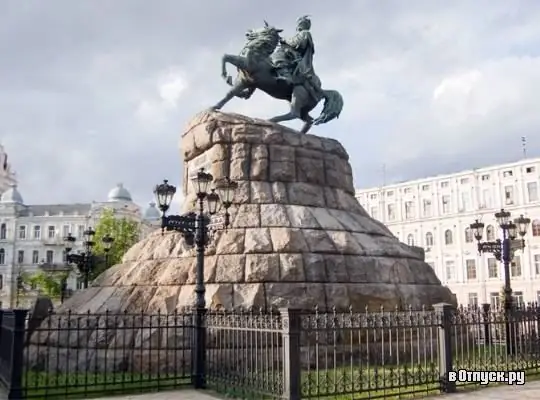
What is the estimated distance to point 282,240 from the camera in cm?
1481

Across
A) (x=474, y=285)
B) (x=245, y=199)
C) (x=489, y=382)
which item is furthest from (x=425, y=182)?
(x=489, y=382)

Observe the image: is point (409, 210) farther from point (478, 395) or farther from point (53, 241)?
point (478, 395)

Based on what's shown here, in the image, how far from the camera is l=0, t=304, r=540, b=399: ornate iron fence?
964 cm

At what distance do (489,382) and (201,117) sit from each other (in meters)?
11.2

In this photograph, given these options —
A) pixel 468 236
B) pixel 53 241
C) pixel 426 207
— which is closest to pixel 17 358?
pixel 468 236

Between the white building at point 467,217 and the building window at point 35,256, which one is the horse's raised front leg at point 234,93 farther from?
the building window at point 35,256

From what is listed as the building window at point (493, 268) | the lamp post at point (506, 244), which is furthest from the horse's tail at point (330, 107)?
the building window at point (493, 268)

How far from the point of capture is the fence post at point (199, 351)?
1129 cm

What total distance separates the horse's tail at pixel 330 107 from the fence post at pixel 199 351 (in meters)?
10.2

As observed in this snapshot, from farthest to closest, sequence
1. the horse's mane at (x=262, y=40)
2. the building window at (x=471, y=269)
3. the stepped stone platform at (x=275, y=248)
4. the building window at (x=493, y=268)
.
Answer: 1. the building window at (x=471, y=269)
2. the building window at (x=493, y=268)
3. the horse's mane at (x=262, y=40)
4. the stepped stone platform at (x=275, y=248)

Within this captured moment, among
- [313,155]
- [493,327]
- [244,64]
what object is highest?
[244,64]

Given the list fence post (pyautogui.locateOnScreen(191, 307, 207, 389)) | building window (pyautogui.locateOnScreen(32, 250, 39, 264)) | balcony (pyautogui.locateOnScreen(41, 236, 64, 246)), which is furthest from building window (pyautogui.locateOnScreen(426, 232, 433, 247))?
fence post (pyautogui.locateOnScreen(191, 307, 207, 389))

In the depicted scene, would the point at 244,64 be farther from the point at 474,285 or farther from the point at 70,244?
the point at 474,285

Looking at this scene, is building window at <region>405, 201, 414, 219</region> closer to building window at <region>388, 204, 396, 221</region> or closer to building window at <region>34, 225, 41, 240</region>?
building window at <region>388, 204, 396, 221</region>
